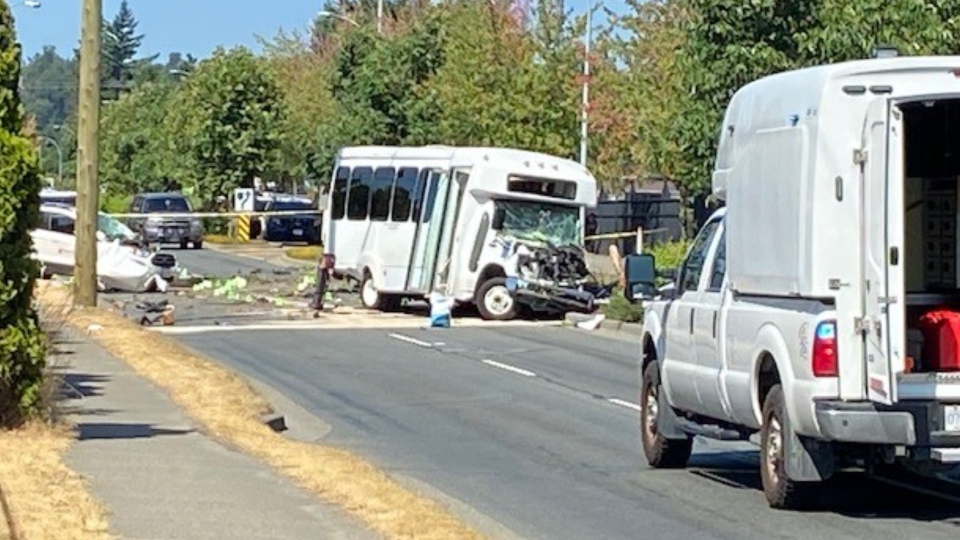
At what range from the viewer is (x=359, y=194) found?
124 feet

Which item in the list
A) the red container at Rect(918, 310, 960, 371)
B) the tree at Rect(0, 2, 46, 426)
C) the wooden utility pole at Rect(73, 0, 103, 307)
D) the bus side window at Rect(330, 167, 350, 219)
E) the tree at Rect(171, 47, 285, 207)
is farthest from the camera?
the tree at Rect(171, 47, 285, 207)

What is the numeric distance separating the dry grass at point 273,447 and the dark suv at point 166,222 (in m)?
37.3

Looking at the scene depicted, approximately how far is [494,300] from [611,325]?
252 cm

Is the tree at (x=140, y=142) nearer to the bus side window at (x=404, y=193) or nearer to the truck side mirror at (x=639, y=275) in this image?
the bus side window at (x=404, y=193)

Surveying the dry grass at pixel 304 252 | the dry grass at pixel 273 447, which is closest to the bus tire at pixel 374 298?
the dry grass at pixel 273 447

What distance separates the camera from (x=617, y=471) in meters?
15.4

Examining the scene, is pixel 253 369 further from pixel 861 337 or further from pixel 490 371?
pixel 861 337

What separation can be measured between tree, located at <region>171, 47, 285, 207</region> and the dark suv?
1140cm

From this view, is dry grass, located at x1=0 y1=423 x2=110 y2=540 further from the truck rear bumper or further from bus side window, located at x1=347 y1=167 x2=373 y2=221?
bus side window, located at x1=347 y1=167 x2=373 y2=221

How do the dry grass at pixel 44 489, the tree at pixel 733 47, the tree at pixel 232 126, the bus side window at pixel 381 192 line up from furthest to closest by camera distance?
the tree at pixel 232 126, the bus side window at pixel 381 192, the tree at pixel 733 47, the dry grass at pixel 44 489

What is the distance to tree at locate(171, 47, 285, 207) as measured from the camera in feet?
254

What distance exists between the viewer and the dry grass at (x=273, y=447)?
38.3ft

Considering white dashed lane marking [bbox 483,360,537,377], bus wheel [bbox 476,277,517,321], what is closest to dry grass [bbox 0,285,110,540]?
white dashed lane marking [bbox 483,360,537,377]

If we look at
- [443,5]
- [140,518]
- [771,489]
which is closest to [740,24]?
[771,489]
